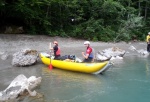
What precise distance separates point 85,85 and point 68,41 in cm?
1001

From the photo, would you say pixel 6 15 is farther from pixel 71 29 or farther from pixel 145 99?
pixel 145 99

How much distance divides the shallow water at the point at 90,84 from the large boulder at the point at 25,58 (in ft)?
1.11

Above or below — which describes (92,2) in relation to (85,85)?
above

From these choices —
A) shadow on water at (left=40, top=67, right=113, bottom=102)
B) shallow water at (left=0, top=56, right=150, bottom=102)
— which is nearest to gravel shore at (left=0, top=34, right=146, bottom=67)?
shallow water at (left=0, top=56, right=150, bottom=102)

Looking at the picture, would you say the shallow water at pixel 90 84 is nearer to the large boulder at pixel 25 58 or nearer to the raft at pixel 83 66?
the raft at pixel 83 66

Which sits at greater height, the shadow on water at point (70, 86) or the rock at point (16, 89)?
the rock at point (16, 89)

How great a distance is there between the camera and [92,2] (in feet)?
78.0

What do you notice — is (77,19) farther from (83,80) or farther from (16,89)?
(16,89)

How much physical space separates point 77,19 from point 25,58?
1035 centimetres

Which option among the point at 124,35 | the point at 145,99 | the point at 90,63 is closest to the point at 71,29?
the point at 124,35

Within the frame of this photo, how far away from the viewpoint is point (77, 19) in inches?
907

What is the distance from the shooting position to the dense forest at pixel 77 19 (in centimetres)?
1966

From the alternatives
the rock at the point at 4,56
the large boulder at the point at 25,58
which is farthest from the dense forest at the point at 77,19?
the large boulder at the point at 25,58

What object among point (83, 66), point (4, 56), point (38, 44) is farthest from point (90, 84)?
point (38, 44)
